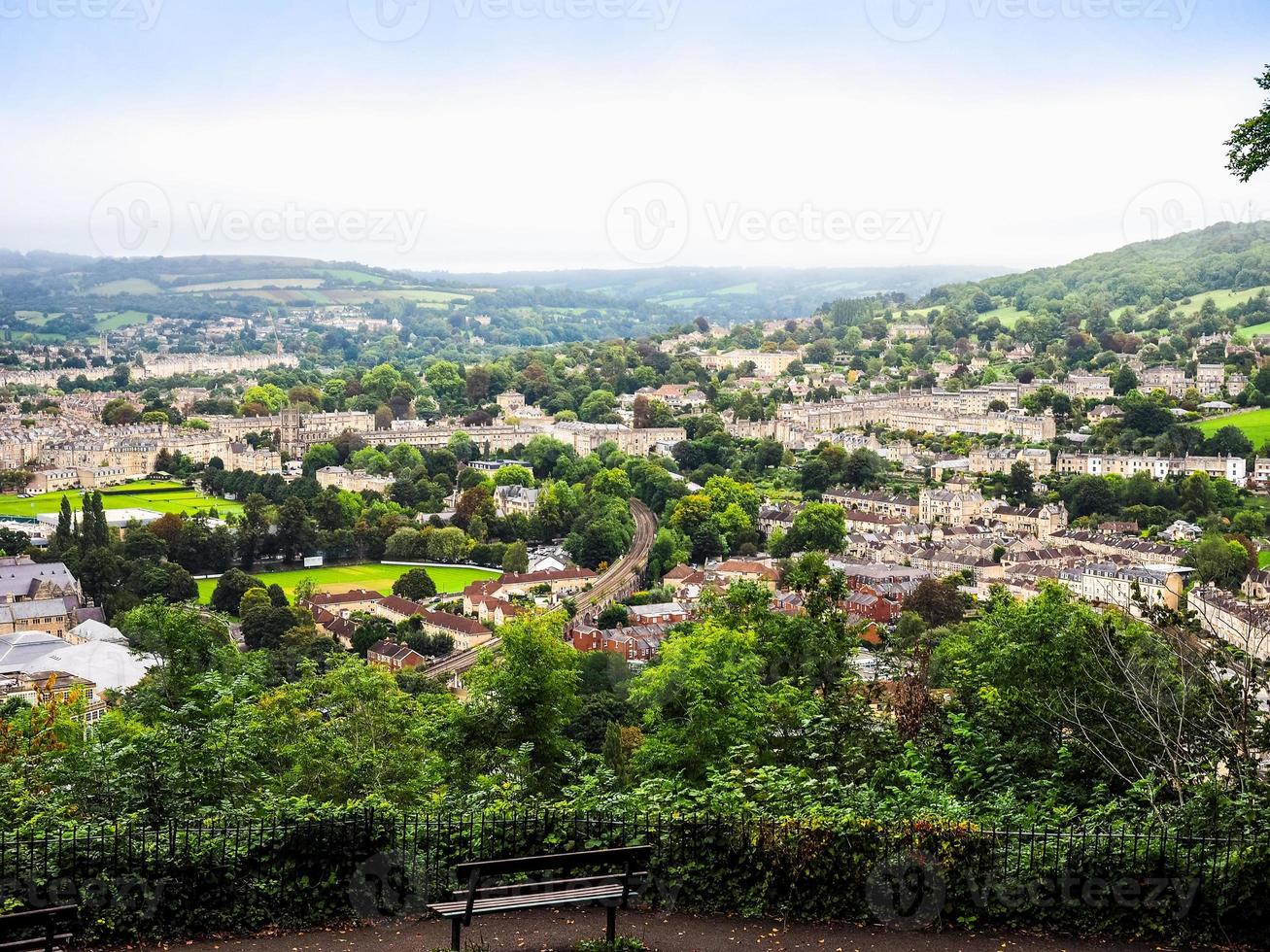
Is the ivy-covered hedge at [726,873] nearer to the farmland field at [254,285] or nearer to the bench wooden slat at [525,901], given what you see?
the bench wooden slat at [525,901]

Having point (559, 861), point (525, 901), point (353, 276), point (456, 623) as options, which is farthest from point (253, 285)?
point (525, 901)

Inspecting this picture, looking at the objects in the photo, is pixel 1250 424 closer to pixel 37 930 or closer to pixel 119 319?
pixel 37 930

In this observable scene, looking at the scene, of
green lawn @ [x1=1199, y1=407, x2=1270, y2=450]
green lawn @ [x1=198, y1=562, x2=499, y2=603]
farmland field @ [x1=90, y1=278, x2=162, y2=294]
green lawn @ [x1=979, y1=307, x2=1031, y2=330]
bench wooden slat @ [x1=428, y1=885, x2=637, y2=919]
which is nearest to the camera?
bench wooden slat @ [x1=428, y1=885, x2=637, y2=919]

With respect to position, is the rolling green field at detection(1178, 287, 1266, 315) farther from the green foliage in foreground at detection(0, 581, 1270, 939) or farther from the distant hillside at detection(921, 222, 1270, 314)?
the green foliage in foreground at detection(0, 581, 1270, 939)

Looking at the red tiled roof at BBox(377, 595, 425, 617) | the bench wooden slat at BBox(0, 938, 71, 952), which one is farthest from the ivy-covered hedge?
the red tiled roof at BBox(377, 595, 425, 617)

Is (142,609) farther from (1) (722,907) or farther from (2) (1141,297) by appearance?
(2) (1141,297)
